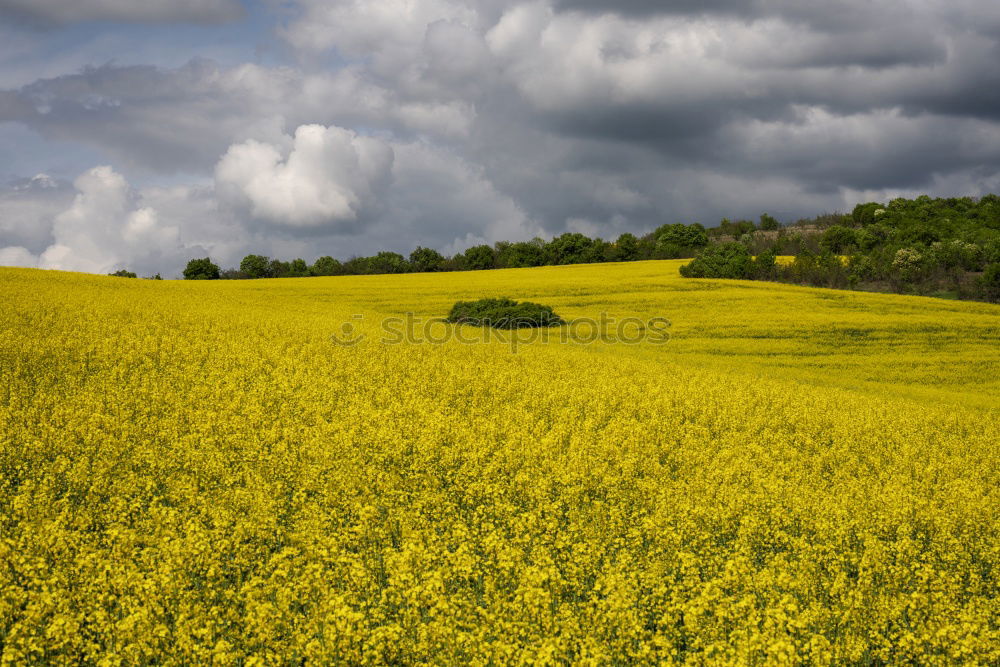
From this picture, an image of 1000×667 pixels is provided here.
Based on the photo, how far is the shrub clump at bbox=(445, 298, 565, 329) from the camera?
4050 cm

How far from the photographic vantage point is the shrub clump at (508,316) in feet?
133

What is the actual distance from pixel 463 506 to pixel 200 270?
78.7 meters

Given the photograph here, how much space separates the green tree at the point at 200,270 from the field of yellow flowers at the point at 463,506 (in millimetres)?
54951

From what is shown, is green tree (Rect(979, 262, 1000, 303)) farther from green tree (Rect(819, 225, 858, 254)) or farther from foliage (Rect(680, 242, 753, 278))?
green tree (Rect(819, 225, 858, 254))

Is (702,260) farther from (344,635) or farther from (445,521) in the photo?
(344,635)

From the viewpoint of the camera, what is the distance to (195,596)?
7238mm

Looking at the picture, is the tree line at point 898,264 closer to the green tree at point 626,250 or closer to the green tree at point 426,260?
the green tree at point 626,250

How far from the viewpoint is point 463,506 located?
443 inches

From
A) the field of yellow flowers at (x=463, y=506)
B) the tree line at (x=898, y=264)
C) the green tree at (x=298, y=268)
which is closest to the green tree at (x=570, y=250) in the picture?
the tree line at (x=898, y=264)

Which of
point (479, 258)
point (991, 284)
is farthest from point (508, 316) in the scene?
point (479, 258)

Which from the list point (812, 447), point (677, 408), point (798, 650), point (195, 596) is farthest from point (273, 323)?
point (798, 650)

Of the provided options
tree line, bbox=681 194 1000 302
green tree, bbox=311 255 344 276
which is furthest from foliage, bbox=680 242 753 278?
green tree, bbox=311 255 344 276

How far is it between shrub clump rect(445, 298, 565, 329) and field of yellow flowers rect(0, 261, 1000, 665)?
12376 mm

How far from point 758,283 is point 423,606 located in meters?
50.1
